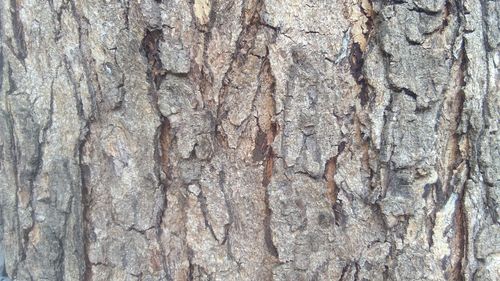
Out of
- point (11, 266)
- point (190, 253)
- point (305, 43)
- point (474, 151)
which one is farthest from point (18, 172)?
point (474, 151)

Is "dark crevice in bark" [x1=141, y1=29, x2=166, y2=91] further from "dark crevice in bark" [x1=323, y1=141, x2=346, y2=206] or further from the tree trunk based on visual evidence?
"dark crevice in bark" [x1=323, y1=141, x2=346, y2=206]

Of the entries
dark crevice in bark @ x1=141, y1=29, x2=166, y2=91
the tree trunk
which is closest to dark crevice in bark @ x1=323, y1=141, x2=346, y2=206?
the tree trunk

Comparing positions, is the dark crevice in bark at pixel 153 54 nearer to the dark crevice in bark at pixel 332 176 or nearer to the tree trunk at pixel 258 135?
the tree trunk at pixel 258 135

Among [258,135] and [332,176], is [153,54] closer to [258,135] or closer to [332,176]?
[258,135]

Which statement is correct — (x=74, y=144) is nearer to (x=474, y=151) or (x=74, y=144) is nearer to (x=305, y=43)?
(x=305, y=43)

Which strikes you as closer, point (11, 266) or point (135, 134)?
point (135, 134)

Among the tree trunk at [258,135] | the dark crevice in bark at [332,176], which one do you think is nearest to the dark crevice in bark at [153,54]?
the tree trunk at [258,135]

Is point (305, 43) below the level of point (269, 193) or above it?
above

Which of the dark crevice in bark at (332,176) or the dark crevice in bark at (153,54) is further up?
A: the dark crevice in bark at (153,54)

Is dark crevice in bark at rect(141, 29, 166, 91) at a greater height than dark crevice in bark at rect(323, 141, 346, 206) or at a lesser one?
greater
